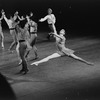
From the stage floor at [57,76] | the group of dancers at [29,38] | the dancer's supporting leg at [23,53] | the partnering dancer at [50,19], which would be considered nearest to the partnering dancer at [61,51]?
the group of dancers at [29,38]

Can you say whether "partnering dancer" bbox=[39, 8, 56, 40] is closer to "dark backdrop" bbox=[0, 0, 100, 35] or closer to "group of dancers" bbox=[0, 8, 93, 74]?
"group of dancers" bbox=[0, 8, 93, 74]

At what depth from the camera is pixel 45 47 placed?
9.45m

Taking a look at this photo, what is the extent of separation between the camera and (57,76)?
7.28m

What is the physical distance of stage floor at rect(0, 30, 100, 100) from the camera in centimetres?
638

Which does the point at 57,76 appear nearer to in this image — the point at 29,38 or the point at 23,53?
the point at 23,53

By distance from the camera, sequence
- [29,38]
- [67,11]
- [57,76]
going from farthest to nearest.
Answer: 1. [67,11]
2. [29,38]
3. [57,76]

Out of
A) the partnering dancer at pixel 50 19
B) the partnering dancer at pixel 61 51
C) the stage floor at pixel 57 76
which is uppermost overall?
the partnering dancer at pixel 50 19

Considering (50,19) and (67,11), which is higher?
(67,11)

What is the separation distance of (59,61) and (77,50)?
40.0 inches

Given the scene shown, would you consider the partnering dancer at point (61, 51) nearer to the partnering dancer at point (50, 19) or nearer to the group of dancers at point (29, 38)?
the group of dancers at point (29, 38)

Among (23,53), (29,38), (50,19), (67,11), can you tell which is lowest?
(23,53)

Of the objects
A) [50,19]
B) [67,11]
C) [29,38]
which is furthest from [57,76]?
[67,11]

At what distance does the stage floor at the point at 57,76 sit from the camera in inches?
251

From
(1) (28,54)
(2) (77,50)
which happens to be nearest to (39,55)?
(1) (28,54)
